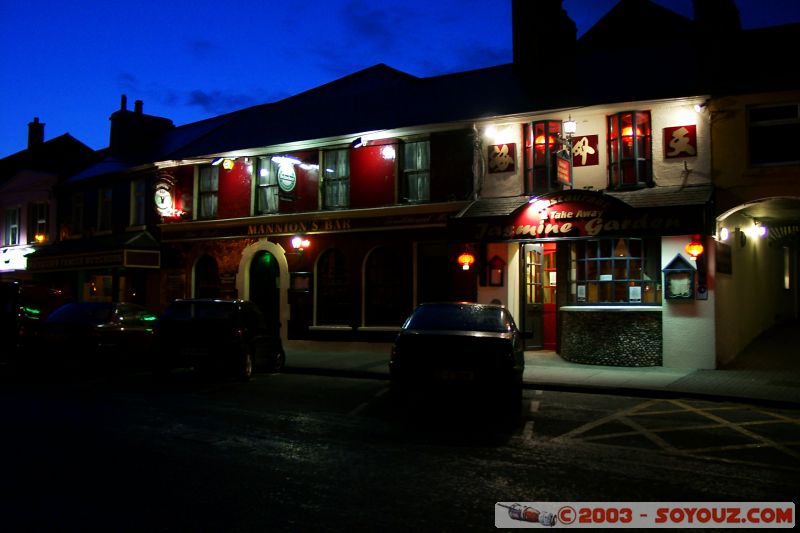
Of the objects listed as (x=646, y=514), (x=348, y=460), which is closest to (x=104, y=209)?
(x=348, y=460)

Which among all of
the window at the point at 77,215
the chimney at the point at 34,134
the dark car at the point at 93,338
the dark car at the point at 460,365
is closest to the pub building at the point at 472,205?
the window at the point at 77,215

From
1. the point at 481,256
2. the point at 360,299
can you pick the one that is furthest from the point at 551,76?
the point at 360,299

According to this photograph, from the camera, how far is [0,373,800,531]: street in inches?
195

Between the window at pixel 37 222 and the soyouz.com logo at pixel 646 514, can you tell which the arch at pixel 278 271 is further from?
the soyouz.com logo at pixel 646 514

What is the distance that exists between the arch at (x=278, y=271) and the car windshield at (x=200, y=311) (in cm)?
669

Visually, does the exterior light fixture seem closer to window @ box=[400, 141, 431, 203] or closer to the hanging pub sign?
the hanging pub sign

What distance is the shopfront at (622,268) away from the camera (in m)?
13.9

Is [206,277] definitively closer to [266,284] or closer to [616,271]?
[266,284]

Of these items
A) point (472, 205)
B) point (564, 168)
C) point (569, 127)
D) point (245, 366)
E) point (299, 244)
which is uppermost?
point (569, 127)

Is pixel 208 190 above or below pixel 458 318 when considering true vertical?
above

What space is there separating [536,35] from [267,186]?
30.1 feet

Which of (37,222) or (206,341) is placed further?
(37,222)

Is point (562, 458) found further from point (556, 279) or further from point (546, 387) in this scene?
point (556, 279)

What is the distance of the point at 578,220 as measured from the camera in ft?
47.6
